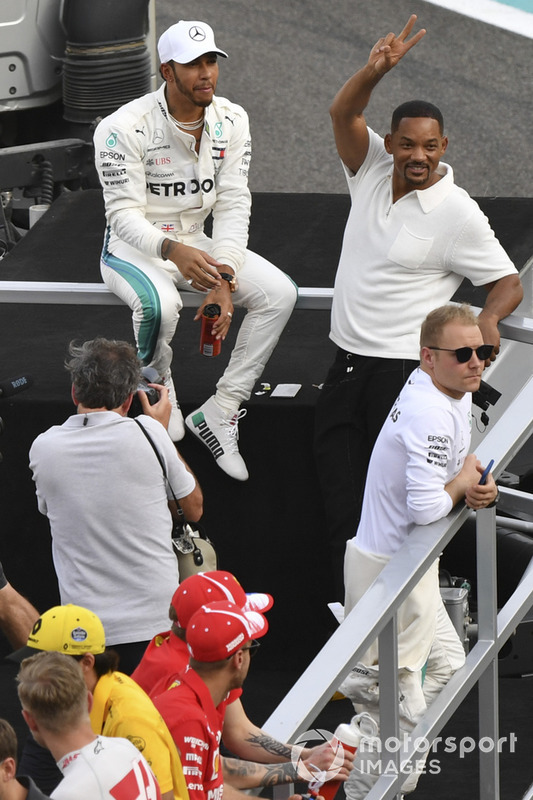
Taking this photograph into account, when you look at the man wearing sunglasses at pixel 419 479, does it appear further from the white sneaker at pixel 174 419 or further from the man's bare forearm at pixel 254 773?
the white sneaker at pixel 174 419

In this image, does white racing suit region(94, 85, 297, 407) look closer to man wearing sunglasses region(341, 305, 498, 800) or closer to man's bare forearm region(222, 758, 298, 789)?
man wearing sunglasses region(341, 305, 498, 800)

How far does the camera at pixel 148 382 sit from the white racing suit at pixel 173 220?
1.14 feet

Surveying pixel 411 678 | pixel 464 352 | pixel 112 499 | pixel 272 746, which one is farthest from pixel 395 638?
pixel 112 499

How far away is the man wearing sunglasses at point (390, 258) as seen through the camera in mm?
4402

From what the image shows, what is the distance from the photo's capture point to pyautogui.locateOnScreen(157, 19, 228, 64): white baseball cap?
4.66 meters

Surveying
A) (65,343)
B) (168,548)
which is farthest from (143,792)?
(65,343)

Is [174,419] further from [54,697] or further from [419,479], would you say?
[54,697]

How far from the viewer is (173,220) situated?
4.96m

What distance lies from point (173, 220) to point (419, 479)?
6.24 ft

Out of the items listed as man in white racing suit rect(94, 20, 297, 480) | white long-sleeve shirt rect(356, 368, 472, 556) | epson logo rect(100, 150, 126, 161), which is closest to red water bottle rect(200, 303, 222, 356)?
man in white racing suit rect(94, 20, 297, 480)

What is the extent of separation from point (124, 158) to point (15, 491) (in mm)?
1505

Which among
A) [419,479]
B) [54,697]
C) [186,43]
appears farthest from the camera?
[186,43]

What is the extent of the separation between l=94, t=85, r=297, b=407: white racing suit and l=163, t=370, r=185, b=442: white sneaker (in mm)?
65

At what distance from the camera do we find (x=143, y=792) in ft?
8.18
